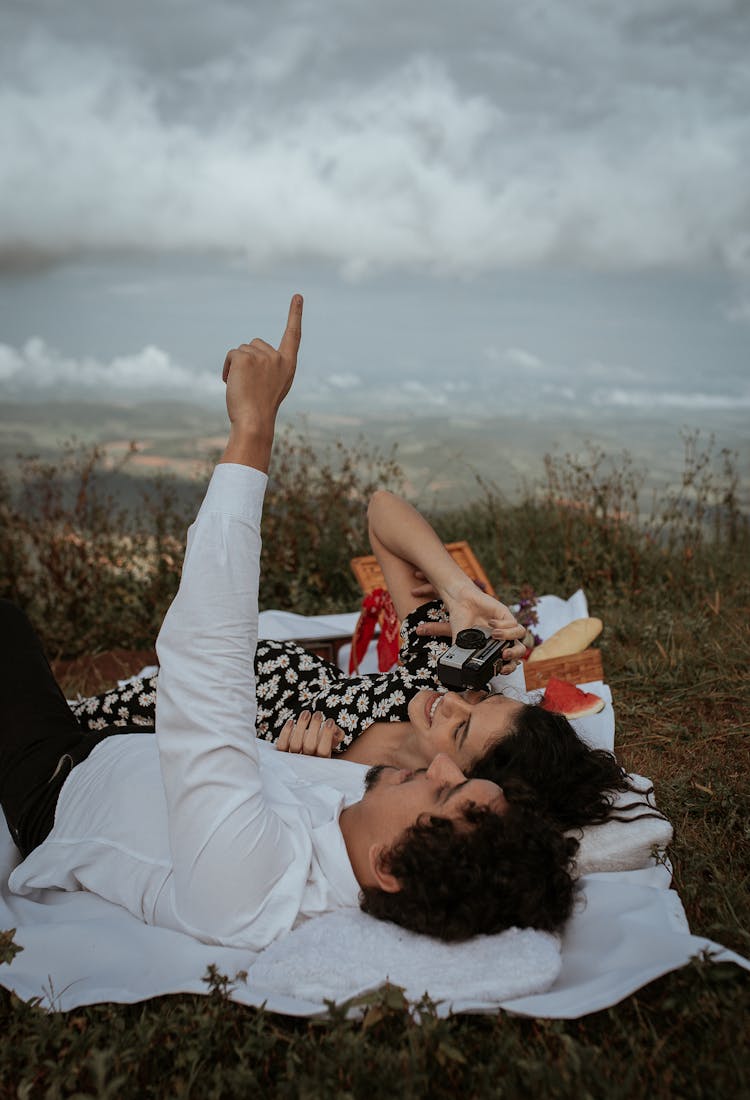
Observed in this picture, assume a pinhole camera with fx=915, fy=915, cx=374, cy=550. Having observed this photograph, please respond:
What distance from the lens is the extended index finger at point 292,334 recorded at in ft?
5.70

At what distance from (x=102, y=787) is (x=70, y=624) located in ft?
12.6

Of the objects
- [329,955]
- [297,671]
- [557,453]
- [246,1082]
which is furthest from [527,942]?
[557,453]

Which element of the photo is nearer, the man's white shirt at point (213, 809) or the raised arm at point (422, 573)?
the man's white shirt at point (213, 809)

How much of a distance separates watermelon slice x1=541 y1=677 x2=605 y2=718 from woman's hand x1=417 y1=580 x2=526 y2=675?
2.20ft

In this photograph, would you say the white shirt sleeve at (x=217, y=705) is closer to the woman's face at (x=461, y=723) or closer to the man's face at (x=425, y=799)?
Result: the man's face at (x=425, y=799)

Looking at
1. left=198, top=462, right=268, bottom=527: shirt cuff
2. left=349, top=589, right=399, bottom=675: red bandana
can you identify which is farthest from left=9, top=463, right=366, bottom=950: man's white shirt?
left=349, top=589, right=399, bottom=675: red bandana

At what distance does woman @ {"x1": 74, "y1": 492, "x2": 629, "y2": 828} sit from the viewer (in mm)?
2244

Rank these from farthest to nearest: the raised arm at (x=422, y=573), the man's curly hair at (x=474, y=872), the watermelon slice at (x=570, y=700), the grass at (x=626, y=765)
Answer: the watermelon slice at (x=570, y=700) → the raised arm at (x=422, y=573) → the man's curly hair at (x=474, y=872) → the grass at (x=626, y=765)

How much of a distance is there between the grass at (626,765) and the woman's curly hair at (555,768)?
0.95 feet

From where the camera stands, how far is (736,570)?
564cm

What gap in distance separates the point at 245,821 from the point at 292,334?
3.06 ft

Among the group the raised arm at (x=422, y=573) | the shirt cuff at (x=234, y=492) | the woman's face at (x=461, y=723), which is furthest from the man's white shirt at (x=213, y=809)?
the raised arm at (x=422, y=573)

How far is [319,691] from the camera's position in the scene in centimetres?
309

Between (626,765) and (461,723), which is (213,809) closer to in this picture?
(461,723)
